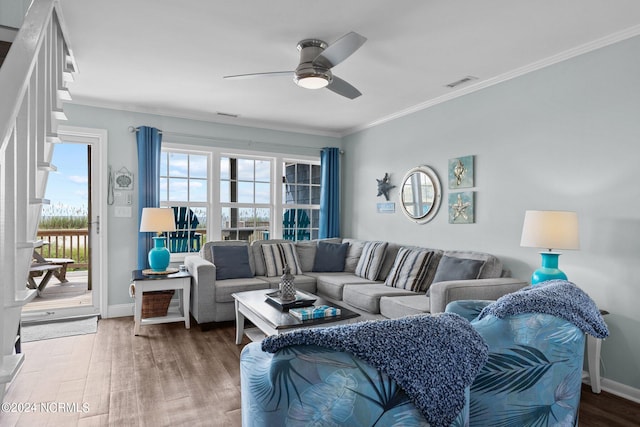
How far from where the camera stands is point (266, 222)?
5629mm

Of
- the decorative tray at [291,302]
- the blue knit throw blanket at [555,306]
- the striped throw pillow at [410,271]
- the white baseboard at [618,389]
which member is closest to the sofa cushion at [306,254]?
the striped throw pillow at [410,271]

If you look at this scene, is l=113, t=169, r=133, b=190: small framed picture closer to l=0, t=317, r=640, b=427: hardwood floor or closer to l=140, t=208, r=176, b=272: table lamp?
l=140, t=208, r=176, b=272: table lamp

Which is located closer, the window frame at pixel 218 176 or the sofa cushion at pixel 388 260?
the sofa cushion at pixel 388 260

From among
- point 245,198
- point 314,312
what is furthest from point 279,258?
point 314,312

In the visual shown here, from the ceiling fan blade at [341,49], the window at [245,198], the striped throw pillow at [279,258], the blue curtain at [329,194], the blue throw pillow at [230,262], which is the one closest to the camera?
the ceiling fan blade at [341,49]

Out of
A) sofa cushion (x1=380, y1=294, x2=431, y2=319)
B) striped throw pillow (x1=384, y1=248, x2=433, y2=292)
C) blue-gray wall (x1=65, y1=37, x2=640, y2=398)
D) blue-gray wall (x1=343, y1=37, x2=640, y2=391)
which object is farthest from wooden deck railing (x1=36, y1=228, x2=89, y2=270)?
blue-gray wall (x1=343, y1=37, x2=640, y2=391)

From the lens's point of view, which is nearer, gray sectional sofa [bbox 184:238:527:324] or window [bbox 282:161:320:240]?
gray sectional sofa [bbox 184:238:527:324]

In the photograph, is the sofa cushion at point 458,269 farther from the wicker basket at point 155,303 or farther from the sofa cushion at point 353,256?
the wicker basket at point 155,303

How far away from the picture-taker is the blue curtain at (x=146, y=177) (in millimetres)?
4555

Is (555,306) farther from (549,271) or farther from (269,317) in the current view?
(269,317)

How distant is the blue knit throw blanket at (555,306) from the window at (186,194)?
4400mm

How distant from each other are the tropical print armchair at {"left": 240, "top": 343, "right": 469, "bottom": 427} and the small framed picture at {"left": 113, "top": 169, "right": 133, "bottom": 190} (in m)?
4.37

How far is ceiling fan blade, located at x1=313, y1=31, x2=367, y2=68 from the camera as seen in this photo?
2.26 metres

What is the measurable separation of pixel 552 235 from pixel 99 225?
4.63 m
